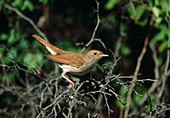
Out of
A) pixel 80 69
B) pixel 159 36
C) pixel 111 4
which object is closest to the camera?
pixel 80 69

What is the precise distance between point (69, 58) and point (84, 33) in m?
1.95

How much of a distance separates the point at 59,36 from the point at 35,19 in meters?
0.72

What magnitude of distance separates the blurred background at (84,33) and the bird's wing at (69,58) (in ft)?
1.29

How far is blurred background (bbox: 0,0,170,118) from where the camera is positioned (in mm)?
4207

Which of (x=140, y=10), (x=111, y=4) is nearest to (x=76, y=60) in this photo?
(x=140, y=10)

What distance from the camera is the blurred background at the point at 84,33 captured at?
13.8ft

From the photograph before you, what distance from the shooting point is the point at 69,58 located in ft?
12.0

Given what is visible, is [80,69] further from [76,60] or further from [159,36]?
[159,36]

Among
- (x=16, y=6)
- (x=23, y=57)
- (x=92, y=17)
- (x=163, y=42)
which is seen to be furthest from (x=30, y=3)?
(x=163, y=42)

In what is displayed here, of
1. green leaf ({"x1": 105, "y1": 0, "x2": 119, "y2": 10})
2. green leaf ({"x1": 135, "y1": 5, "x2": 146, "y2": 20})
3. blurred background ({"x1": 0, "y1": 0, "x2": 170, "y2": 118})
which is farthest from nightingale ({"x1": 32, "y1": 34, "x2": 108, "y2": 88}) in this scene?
green leaf ({"x1": 105, "y1": 0, "x2": 119, "y2": 10})

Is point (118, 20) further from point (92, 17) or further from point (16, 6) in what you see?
point (16, 6)

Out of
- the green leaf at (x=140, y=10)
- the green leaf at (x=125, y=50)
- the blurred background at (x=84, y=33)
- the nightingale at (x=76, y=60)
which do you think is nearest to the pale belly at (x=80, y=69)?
the nightingale at (x=76, y=60)

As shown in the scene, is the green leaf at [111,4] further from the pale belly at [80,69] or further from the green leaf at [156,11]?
the pale belly at [80,69]

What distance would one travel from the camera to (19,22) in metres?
4.52
